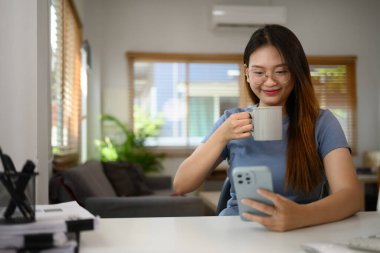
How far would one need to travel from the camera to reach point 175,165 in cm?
609

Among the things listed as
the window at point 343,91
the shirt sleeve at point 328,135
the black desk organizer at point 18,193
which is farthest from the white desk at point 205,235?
the window at point 343,91

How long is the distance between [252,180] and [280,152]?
1.40ft

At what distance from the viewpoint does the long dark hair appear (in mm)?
1262

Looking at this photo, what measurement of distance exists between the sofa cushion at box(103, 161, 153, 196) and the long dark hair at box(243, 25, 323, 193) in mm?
2908

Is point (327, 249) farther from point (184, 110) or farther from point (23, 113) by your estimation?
point (184, 110)

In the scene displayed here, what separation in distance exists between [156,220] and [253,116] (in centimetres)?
34

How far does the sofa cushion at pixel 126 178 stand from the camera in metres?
4.13

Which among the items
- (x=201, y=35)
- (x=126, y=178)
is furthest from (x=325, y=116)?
(x=201, y=35)

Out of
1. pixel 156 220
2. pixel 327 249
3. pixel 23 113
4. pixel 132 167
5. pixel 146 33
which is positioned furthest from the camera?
pixel 146 33

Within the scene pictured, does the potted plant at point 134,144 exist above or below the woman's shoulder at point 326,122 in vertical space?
below

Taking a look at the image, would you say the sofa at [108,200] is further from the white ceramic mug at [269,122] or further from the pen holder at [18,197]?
the pen holder at [18,197]

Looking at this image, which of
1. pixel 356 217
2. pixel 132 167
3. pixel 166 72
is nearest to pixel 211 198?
pixel 132 167

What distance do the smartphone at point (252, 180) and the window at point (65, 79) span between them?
2.17 m

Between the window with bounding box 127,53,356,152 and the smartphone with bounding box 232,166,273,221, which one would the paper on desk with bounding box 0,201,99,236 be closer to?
the smartphone with bounding box 232,166,273,221
